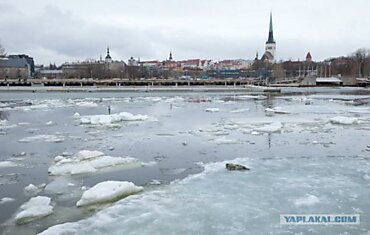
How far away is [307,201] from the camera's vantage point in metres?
6.39

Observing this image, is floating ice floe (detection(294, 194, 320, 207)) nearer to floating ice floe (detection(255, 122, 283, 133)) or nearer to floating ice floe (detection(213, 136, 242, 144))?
floating ice floe (detection(213, 136, 242, 144))

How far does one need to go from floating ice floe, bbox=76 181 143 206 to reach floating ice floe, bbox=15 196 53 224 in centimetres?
49

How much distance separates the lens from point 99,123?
54.3ft

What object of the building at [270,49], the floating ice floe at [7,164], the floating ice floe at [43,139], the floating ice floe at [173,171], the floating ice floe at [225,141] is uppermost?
the building at [270,49]

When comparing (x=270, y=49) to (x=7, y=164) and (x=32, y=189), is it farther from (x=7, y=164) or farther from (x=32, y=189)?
(x=32, y=189)

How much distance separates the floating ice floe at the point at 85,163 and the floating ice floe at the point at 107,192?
5.58ft

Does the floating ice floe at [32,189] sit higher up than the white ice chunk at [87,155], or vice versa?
the white ice chunk at [87,155]

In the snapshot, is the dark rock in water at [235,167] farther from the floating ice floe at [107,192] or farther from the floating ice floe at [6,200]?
the floating ice floe at [6,200]

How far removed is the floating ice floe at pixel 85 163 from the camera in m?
8.45

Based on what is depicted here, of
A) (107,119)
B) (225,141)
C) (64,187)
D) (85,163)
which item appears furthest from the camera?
(107,119)

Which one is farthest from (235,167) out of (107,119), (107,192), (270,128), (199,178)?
(107,119)

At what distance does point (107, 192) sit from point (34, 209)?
1.19m

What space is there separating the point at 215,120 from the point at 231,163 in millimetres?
9126

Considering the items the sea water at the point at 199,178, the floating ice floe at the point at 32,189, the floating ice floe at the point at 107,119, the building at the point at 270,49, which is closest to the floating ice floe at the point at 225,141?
the sea water at the point at 199,178
